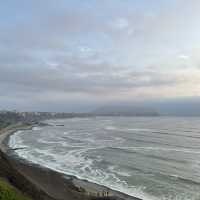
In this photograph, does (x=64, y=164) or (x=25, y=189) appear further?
(x=64, y=164)

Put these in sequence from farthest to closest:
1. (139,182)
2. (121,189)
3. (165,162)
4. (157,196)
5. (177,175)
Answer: (165,162) → (177,175) → (139,182) → (121,189) → (157,196)

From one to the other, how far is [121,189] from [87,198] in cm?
463

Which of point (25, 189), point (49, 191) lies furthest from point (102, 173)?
point (25, 189)

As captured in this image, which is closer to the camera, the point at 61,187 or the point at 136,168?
the point at 61,187

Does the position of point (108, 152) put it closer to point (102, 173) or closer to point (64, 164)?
point (64, 164)

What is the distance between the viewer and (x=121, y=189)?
86.5ft

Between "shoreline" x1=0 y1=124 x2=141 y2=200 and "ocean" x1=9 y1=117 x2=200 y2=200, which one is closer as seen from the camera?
"shoreline" x1=0 y1=124 x2=141 y2=200

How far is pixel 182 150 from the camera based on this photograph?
47.5 metres

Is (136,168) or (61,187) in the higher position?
(136,168)

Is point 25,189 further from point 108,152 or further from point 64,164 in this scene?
point 108,152

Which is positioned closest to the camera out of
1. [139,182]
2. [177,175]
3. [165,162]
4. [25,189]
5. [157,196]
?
[25,189]

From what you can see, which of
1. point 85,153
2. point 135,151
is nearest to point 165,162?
point 135,151

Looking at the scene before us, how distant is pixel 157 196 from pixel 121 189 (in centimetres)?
401

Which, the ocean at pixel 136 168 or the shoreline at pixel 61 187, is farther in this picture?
the ocean at pixel 136 168
